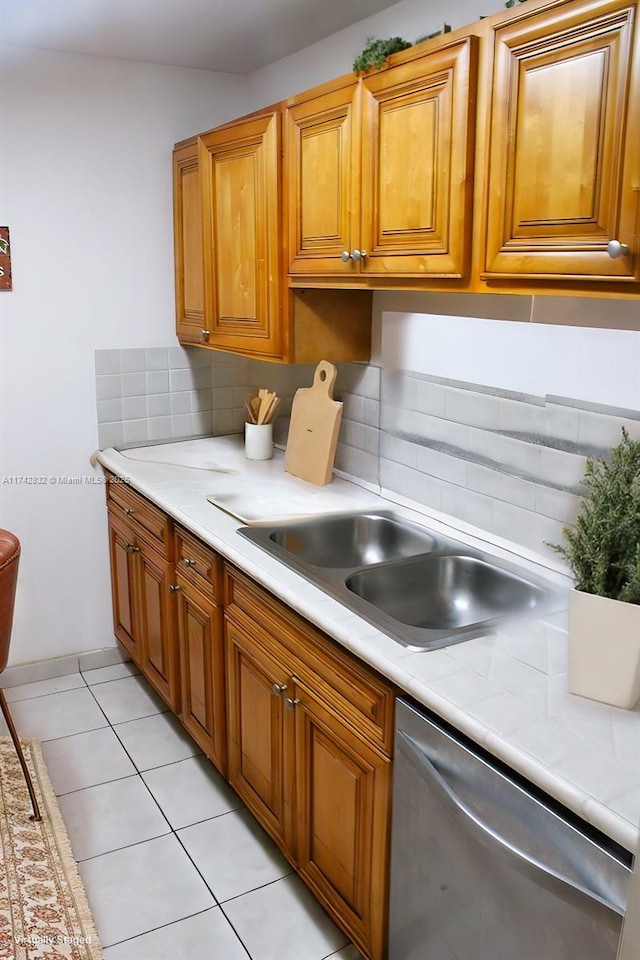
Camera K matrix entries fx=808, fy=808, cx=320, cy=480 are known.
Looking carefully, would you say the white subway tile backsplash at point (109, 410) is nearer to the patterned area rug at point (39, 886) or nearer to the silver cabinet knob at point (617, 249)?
the patterned area rug at point (39, 886)

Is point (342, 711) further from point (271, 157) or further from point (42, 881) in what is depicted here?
point (271, 157)

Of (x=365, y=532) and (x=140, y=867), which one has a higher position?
(x=365, y=532)

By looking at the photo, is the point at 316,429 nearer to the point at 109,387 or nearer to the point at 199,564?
the point at 199,564

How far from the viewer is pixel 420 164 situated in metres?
1.81

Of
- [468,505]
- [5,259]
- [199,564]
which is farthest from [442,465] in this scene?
[5,259]

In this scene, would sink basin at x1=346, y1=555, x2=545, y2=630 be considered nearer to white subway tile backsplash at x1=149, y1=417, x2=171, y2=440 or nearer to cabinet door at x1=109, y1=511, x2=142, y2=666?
cabinet door at x1=109, y1=511, x2=142, y2=666

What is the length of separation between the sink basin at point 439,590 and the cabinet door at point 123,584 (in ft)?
4.09

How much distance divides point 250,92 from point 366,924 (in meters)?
2.92

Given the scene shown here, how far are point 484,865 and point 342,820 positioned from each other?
1.67 ft

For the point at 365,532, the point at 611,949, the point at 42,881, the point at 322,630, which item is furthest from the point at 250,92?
the point at 611,949

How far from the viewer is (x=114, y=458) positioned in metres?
3.08

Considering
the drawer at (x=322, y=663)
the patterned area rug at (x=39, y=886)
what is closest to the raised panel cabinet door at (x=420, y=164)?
the drawer at (x=322, y=663)

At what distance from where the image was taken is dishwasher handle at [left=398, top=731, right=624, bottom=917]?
1.18 meters

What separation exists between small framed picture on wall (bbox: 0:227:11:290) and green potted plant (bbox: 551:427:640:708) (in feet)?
7.55
